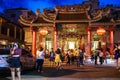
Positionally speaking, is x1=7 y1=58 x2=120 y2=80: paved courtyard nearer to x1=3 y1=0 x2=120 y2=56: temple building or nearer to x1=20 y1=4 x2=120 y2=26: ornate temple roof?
x1=3 y1=0 x2=120 y2=56: temple building

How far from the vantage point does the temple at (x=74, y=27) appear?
4566cm

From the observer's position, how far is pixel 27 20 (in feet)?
154

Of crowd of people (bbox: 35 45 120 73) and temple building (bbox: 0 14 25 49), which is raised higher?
temple building (bbox: 0 14 25 49)

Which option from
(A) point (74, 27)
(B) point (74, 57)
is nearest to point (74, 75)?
(B) point (74, 57)

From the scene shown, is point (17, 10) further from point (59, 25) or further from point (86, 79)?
point (86, 79)

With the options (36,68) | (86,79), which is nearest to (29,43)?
(36,68)

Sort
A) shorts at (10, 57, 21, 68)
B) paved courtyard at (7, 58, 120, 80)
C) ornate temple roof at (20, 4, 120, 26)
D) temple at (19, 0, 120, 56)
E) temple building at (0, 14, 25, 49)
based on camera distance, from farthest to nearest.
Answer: temple building at (0, 14, 25, 49) < temple at (19, 0, 120, 56) < ornate temple roof at (20, 4, 120, 26) < paved courtyard at (7, 58, 120, 80) < shorts at (10, 57, 21, 68)

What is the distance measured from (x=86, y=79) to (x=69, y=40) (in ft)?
100

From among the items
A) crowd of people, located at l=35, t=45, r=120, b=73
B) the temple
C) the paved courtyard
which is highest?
the temple

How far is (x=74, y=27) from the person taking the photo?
47.1 meters

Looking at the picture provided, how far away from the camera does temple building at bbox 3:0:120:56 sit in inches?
1797

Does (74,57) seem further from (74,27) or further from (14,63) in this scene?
(14,63)

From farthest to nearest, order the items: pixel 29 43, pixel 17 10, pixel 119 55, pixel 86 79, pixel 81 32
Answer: pixel 17 10 < pixel 29 43 < pixel 81 32 < pixel 119 55 < pixel 86 79

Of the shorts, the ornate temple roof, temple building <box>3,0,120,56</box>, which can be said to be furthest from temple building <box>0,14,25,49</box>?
the shorts
